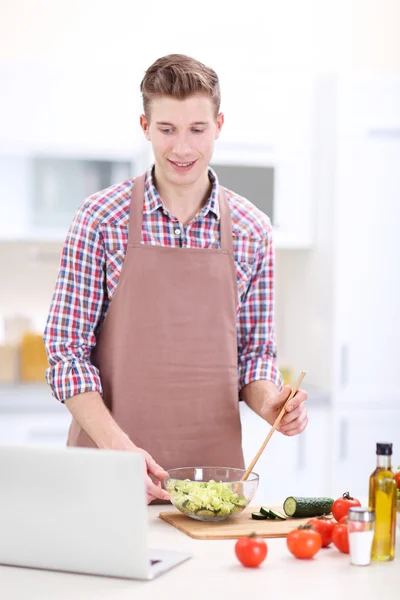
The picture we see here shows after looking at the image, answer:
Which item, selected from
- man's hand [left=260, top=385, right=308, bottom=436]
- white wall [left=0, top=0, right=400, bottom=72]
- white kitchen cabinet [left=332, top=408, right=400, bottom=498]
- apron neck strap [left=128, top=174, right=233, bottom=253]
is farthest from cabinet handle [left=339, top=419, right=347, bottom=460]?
man's hand [left=260, top=385, right=308, bottom=436]

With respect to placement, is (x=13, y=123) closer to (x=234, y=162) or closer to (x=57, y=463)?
(x=234, y=162)

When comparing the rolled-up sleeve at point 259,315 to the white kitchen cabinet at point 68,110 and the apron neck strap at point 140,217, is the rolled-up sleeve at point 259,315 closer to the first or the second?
the apron neck strap at point 140,217

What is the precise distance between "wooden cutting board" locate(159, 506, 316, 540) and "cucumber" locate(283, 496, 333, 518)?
0.06 feet

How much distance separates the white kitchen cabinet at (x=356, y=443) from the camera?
4.06 metres

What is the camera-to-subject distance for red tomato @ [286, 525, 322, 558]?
5.16 feet

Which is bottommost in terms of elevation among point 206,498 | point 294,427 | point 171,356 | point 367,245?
point 206,498

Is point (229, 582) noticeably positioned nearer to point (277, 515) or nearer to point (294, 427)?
point (277, 515)

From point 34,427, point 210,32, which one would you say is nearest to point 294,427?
point 34,427

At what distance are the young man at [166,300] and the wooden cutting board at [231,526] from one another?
0.33 metres

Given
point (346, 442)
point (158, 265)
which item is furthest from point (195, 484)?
point (346, 442)

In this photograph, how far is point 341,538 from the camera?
162cm

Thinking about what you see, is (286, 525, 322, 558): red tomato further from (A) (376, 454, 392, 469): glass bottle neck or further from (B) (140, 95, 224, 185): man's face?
(B) (140, 95, 224, 185): man's face

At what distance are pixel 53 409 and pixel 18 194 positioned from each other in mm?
967

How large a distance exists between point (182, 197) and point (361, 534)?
3.57 ft
